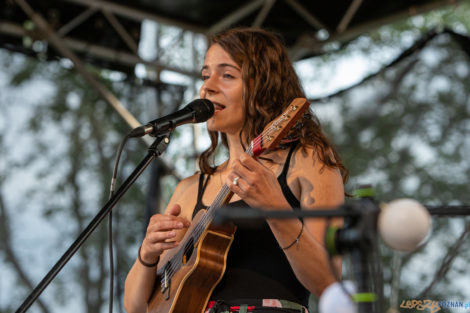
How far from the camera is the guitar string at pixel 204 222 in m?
1.80

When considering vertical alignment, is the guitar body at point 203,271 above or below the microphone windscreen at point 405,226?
above

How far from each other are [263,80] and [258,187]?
0.65 meters

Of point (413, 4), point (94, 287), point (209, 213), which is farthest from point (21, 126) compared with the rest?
point (209, 213)

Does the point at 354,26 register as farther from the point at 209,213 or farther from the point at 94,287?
the point at 94,287

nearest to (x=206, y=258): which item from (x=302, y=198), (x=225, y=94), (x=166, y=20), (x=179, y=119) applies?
(x=302, y=198)

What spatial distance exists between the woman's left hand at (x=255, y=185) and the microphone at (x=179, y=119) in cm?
36

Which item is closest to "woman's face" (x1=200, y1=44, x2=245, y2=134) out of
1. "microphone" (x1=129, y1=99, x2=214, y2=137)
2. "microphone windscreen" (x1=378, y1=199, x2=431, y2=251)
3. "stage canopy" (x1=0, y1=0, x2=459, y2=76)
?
"microphone" (x1=129, y1=99, x2=214, y2=137)

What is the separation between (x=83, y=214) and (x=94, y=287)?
87cm

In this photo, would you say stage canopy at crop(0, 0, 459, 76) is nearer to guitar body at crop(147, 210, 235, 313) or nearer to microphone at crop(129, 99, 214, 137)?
microphone at crop(129, 99, 214, 137)

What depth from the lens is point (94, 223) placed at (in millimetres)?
1774

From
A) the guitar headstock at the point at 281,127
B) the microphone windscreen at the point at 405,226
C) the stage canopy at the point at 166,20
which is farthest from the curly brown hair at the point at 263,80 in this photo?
the stage canopy at the point at 166,20

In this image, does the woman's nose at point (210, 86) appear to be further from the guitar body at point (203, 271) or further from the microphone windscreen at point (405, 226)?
the microphone windscreen at point (405, 226)

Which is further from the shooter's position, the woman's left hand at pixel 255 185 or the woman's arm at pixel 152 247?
the woman's arm at pixel 152 247

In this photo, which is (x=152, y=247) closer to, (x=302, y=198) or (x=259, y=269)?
(x=259, y=269)
